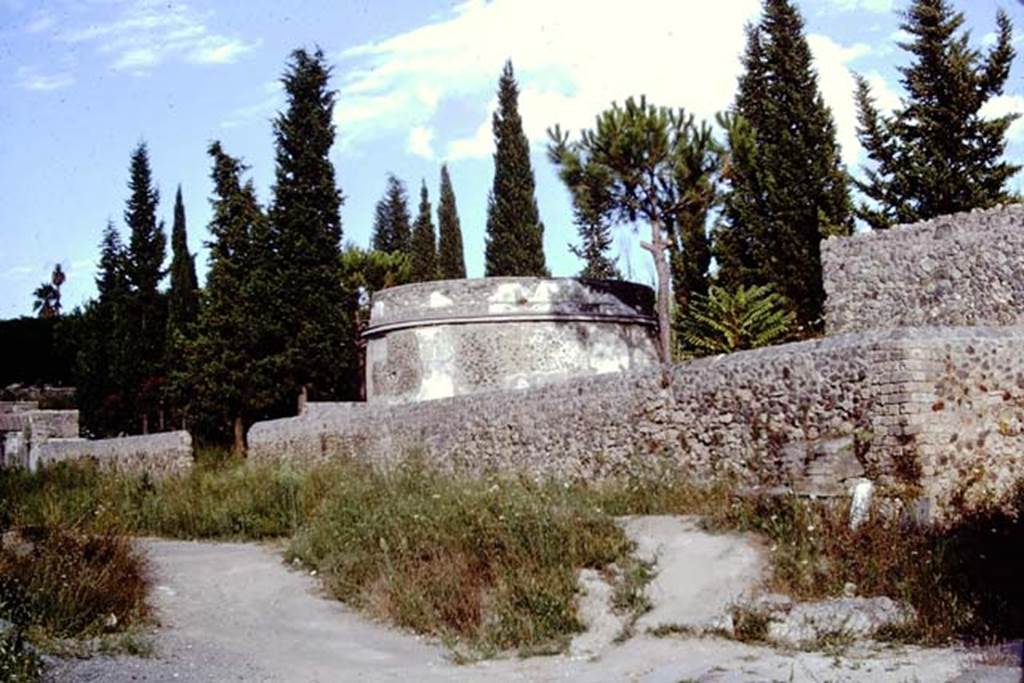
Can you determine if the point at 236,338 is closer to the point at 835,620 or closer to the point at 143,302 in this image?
the point at 143,302

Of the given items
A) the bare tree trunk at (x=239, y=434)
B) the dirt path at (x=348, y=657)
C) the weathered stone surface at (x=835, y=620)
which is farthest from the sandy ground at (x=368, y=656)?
the bare tree trunk at (x=239, y=434)

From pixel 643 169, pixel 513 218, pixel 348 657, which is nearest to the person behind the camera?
pixel 348 657

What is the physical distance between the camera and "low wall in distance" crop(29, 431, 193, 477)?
2236cm

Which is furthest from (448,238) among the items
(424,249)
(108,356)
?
(108,356)

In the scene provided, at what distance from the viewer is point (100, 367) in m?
36.8

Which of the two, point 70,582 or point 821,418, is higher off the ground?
point 821,418

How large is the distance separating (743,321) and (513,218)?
453 inches

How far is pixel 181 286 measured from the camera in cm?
3650

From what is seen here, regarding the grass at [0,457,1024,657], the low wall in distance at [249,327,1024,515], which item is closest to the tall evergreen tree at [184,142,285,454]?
the grass at [0,457,1024,657]

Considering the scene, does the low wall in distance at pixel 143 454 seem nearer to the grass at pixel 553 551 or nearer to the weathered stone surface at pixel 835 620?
the grass at pixel 553 551

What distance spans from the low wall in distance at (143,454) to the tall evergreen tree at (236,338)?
301cm

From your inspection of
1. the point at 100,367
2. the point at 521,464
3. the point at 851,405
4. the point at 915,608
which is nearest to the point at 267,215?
the point at 100,367

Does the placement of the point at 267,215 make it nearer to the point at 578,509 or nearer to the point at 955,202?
the point at 955,202

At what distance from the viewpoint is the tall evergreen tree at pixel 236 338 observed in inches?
1102
